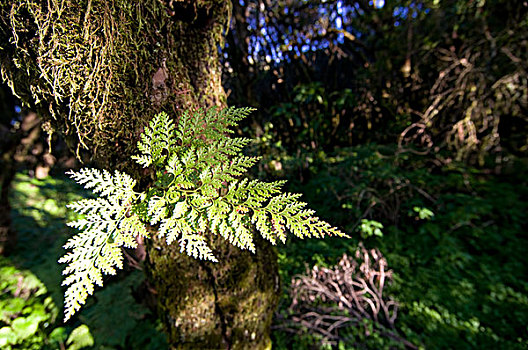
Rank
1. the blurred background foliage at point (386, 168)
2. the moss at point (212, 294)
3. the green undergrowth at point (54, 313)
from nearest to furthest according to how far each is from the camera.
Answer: the moss at point (212, 294), the green undergrowth at point (54, 313), the blurred background foliage at point (386, 168)

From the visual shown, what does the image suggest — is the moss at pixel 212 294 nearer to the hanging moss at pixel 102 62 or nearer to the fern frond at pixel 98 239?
the fern frond at pixel 98 239

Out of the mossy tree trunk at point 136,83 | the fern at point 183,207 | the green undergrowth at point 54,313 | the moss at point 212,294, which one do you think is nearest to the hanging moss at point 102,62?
the mossy tree trunk at point 136,83

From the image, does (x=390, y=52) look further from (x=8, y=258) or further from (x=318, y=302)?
(x=8, y=258)

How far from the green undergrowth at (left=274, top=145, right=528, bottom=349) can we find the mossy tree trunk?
1425 mm

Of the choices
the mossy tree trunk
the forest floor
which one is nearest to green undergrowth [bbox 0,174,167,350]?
the forest floor

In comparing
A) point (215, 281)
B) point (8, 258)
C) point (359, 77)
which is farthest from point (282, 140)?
point (8, 258)

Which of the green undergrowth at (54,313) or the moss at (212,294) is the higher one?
the moss at (212,294)

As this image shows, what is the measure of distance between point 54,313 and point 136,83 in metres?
3.22

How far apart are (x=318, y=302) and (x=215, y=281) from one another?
1.97 meters

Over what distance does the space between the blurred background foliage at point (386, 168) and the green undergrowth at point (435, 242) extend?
2 cm

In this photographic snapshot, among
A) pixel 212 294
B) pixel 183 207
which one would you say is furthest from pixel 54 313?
pixel 183 207

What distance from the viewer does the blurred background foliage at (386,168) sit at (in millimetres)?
2453

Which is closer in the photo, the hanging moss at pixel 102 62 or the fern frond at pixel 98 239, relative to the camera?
the fern frond at pixel 98 239

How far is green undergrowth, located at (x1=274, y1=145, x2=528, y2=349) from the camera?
2.46 metres
